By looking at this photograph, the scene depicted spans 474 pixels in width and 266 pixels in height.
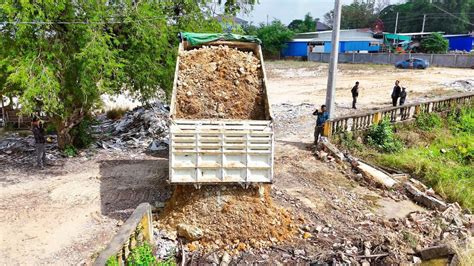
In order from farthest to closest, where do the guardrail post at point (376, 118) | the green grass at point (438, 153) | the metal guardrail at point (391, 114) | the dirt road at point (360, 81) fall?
the dirt road at point (360, 81)
the guardrail post at point (376, 118)
the metal guardrail at point (391, 114)
the green grass at point (438, 153)

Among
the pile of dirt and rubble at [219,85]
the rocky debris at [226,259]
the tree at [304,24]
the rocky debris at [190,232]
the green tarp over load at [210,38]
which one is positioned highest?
the tree at [304,24]

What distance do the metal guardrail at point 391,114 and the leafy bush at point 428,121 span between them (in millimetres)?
195

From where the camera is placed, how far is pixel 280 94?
22.9 metres

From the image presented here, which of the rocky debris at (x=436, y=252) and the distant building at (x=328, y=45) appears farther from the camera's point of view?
the distant building at (x=328, y=45)

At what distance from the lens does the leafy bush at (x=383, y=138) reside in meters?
12.2

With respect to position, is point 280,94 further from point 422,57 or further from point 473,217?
point 422,57

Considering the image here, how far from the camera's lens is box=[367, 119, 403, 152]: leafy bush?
1216 centimetres

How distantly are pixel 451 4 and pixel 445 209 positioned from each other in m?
59.1

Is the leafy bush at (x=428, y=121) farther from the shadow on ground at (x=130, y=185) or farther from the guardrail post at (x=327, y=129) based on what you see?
the shadow on ground at (x=130, y=185)

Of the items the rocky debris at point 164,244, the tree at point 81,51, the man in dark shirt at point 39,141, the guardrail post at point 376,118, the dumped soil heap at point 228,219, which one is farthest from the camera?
the guardrail post at point 376,118

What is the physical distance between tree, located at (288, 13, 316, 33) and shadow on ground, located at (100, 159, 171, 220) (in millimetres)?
55072

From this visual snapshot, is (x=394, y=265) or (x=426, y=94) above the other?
(x=426, y=94)

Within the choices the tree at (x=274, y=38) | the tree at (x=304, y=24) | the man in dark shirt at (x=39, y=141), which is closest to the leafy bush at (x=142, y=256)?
the man in dark shirt at (x=39, y=141)

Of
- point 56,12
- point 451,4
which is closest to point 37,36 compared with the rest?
point 56,12
